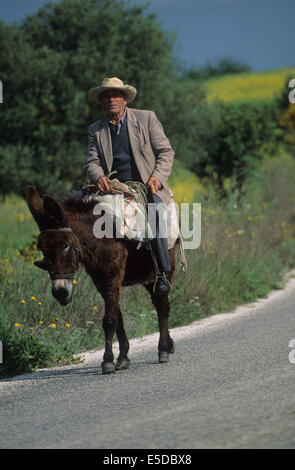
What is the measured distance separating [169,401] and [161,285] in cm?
241

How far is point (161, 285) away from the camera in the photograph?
8211 millimetres

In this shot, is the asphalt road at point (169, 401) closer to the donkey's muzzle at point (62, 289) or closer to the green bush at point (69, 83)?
the donkey's muzzle at point (62, 289)

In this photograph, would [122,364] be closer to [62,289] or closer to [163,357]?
[163,357]

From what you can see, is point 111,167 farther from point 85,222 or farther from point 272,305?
point 272,305

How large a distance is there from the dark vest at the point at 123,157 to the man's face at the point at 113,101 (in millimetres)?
146

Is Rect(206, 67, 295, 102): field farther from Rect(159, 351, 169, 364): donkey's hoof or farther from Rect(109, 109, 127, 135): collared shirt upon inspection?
Rect(159, 351, 169, 364): donkey's hoof

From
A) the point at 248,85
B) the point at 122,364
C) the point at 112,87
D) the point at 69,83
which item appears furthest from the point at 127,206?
the point at 248,85

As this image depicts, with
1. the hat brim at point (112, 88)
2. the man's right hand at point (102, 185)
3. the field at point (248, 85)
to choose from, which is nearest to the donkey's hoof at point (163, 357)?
the man's right hand at point (102, 185)

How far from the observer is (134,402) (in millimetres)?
6016

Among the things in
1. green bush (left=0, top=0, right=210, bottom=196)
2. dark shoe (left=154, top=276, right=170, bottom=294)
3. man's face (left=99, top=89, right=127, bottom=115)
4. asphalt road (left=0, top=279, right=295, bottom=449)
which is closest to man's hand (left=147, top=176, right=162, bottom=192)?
man's face (left=99, top=89, right=127, bottom=115)

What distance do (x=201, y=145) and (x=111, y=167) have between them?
75.1 feet

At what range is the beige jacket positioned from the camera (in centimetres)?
823

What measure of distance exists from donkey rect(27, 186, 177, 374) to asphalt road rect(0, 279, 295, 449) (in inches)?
16.3

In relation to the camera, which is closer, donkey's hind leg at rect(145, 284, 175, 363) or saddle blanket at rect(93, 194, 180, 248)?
saddle blanket at rect(93, 194, 180, 248)
